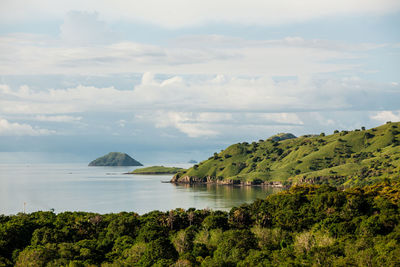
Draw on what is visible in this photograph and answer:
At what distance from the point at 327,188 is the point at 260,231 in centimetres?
7332

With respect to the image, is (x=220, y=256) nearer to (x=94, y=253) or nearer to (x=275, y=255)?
(x=275, y=255)

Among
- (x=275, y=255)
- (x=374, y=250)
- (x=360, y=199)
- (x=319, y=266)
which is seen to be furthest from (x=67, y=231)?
(x=360, y=199)

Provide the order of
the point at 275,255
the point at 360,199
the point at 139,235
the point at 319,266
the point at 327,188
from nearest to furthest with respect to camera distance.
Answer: the point at 319,266 < the point at 275,255 < the point at 139,235 < the point at 360,199 < the point at 327,188

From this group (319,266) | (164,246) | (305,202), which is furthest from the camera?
(305,202)

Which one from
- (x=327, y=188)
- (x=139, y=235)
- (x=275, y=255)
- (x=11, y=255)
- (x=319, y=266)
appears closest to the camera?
(x=319, y=266)

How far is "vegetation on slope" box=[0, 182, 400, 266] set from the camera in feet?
273

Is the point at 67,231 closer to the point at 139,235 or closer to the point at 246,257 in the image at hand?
the point at 139,235

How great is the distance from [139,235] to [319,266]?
44392mm

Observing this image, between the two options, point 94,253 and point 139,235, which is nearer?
point 94,253

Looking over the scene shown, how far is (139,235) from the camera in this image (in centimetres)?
10575

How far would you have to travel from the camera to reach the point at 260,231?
4245 inches

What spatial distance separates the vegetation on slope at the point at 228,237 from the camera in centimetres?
8331

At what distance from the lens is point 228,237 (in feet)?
316

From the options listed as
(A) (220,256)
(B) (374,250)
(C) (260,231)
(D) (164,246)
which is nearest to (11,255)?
(D) (164,246)
